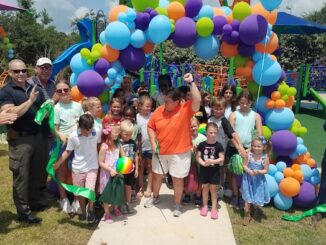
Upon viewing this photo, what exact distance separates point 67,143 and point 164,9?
2443mm

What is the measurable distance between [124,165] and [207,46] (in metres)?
2.22

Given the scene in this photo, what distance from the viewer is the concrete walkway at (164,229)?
3934mm

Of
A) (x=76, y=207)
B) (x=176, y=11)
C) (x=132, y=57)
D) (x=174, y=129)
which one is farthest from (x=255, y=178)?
(x=176, y=11)

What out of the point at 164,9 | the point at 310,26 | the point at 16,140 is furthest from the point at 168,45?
the point at 16,140

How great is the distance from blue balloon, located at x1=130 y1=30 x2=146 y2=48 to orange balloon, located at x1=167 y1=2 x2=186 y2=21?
508mm

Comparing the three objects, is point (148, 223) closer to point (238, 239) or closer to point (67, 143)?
point (238, 239)

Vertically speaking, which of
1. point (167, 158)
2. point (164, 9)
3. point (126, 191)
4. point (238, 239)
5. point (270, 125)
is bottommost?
point (238, 239)

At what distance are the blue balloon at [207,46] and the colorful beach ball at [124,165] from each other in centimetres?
208

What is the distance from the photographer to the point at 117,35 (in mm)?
4883

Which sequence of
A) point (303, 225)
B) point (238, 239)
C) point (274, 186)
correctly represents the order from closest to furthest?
point (238, 239) < point (303, 225) < point (274, 186)

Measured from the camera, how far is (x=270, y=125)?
4965 millimetres

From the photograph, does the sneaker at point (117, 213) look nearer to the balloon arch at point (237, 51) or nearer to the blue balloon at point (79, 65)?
Answer: the balloon arch at point (237, 51)

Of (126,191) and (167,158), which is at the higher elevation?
(167,158)

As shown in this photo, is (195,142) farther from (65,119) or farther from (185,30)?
(65,119)
